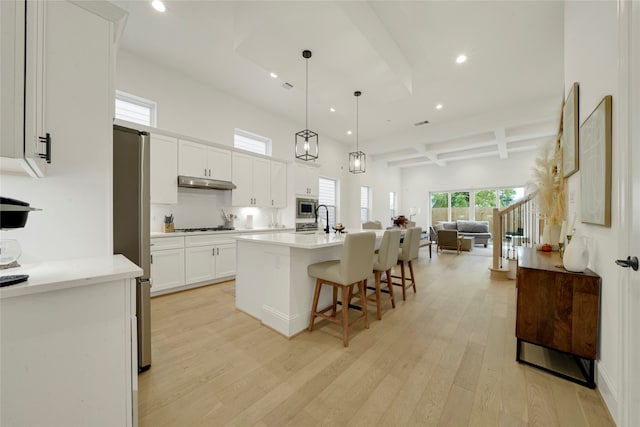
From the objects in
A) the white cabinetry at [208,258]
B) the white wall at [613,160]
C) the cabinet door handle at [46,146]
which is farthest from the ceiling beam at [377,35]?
the white cabinetry at [208,258]

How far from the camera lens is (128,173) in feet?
5.59

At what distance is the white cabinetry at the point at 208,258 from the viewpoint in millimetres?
3668

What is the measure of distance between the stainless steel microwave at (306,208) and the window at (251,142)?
4.31 feet

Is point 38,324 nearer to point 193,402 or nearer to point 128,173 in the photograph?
point 193,402

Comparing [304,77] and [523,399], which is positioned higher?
[304,77]

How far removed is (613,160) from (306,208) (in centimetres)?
474

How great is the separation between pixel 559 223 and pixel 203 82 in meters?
5.54

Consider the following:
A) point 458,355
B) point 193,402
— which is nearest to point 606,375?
point 458,355

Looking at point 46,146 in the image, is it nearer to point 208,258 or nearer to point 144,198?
point 144,198

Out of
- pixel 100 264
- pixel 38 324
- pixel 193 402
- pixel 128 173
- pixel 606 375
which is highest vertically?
pixel 128 173

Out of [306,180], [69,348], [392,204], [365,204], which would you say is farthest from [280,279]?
[392,204]

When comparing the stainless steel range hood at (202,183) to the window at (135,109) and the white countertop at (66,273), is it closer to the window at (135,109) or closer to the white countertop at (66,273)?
the window at (135,109)

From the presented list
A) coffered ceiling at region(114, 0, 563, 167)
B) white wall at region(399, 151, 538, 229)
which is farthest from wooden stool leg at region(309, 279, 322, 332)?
white wall at region(399, 151, 538, 229)

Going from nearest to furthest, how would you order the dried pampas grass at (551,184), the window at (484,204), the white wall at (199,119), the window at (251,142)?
the dried pampas grass at (551,184), the white wall at (199,119), the window at (251,142), the window at (484,204)
